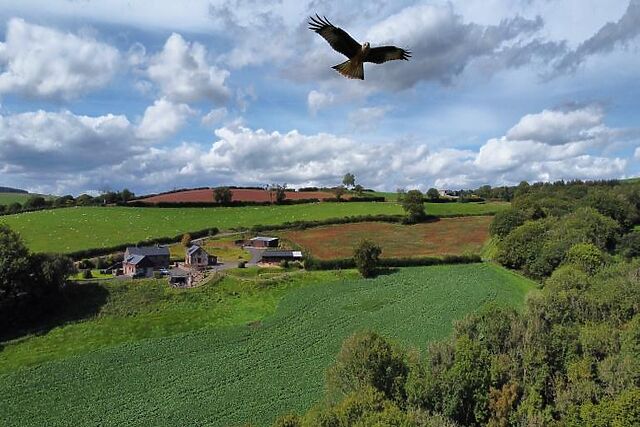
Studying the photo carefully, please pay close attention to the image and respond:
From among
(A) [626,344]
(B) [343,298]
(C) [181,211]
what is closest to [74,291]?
(B) [343,298]

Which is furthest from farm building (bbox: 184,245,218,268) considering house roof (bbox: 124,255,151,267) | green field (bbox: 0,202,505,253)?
green field (bbox: 0,202,505,253)

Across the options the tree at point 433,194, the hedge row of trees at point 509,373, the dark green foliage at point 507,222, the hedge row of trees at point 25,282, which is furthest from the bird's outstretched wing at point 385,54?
the tree at point 433,194

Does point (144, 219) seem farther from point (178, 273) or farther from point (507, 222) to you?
point (507, 222)

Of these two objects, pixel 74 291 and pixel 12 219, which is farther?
pixel 12 219

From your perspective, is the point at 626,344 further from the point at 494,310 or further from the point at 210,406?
Answer: the point at 210,406

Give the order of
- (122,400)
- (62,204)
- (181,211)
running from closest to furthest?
(122,400)
(181,211)
(62,204)

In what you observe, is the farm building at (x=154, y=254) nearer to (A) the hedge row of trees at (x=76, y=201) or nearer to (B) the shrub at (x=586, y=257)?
(A) the hedge row of trees at (x=76, y=201)

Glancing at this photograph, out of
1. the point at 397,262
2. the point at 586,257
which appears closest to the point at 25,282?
the point at 397,262
